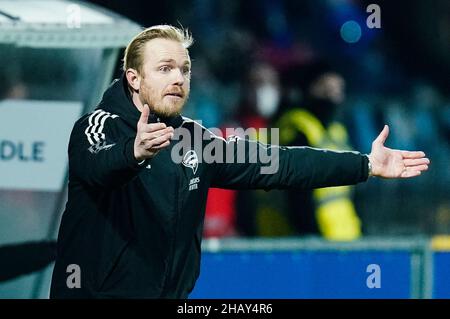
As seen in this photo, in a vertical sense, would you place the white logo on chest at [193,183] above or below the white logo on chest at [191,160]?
below

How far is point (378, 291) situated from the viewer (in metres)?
7.73

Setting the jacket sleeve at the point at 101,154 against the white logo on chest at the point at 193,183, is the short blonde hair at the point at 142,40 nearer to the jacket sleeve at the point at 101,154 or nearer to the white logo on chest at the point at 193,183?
the jacket sleeve at the point at 101,154

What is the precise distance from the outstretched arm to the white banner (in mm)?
1981

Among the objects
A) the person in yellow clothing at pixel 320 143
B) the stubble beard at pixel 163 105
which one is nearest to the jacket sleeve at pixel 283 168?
the stubble beard at pixel 163 105

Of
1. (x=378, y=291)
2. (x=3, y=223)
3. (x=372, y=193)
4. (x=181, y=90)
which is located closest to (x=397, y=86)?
(x=372, y=193)

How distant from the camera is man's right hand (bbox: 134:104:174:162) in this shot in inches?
204

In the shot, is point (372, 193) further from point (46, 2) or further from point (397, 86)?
point (46, 2)

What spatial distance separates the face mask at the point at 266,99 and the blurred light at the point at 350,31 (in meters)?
1.85

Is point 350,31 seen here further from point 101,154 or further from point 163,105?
point 101,154

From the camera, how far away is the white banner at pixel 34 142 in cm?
724

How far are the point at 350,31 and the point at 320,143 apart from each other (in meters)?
4.04

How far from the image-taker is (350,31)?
45.7ft

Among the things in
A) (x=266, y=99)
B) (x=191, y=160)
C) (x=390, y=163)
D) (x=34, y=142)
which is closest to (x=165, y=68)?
(x=191, y=160)
